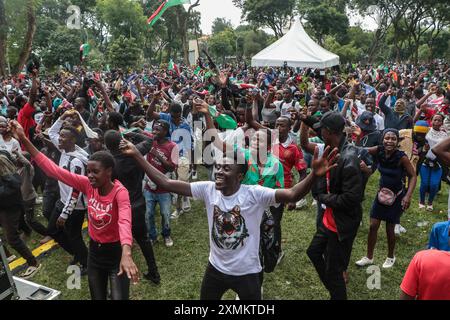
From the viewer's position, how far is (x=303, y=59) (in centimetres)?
1623

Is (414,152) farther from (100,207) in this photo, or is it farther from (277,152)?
(100,207)

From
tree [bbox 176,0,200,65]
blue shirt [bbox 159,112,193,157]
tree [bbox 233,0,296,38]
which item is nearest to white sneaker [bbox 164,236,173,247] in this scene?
blue shirt [bbox 159,112,193,157]

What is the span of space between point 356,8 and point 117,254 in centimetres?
4321

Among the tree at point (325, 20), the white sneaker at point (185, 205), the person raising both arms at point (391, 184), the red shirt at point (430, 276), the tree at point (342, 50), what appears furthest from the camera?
the tree at point (342, 50)

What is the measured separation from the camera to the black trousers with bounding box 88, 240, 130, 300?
10.9 feet

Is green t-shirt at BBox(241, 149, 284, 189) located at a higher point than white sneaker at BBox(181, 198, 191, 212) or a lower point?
higher

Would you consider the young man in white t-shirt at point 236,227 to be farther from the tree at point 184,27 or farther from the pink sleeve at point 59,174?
the tree at point 184,27

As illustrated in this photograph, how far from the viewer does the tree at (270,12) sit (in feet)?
141

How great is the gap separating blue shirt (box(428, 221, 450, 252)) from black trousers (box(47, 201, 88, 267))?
12.0ft

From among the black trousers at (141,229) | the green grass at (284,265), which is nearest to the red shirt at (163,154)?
the black trousers at (141,229)

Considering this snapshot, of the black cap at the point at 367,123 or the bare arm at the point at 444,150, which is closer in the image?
the bare arm at the point at 444,150

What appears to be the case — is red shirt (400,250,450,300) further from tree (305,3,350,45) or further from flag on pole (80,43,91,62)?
tree (305,3,350,45)

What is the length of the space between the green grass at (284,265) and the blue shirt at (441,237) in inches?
88.3

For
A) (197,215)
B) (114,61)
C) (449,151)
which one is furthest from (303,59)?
(114,61)
